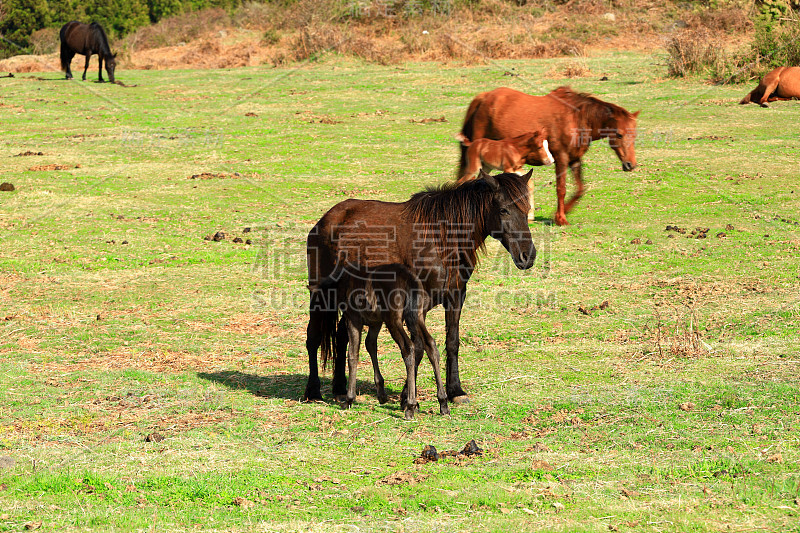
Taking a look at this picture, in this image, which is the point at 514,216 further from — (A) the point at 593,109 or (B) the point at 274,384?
(A) the point at 593,109

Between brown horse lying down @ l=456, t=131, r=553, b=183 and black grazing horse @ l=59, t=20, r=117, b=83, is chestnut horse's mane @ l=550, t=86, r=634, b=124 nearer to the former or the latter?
brown horse lying down @ l=456, t=131, r=553, b=183

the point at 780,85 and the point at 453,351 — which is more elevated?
the point at 780,85

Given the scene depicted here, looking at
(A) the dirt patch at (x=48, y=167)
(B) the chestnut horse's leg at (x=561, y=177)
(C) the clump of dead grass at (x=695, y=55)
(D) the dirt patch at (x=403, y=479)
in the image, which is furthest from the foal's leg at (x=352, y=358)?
(C) the clump of dead grass at (x=695, y=55)

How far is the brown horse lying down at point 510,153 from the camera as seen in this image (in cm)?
1472

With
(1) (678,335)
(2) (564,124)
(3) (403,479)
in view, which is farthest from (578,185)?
(3) (403,479)

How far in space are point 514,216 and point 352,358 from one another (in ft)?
5.88

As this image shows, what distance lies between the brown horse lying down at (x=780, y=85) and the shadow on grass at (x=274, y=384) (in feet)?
64.7

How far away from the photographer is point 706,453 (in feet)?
21.1

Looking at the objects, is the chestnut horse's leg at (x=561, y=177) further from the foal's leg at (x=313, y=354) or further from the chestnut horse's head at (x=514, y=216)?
the foal's leg at (x=313, y=354)

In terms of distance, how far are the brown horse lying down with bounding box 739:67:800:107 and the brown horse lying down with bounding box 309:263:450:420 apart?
20.2 m

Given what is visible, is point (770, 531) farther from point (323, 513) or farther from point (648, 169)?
point (648, 169)

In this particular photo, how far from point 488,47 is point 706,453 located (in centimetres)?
3146

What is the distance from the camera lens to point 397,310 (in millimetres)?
7438

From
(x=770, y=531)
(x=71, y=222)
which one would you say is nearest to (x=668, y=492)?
(x=770, y=531)
